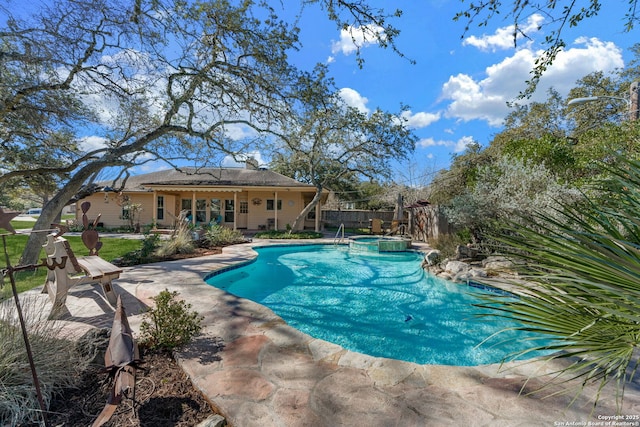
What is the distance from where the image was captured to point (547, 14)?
357 centimetres

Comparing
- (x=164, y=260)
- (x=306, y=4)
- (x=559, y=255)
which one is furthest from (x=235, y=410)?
(x=164, y=260)

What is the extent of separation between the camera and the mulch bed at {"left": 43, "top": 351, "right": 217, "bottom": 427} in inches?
85.6

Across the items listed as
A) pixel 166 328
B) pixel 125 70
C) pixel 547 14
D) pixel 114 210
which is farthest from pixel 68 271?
pixel 114 210

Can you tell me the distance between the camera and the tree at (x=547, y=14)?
3.54 meters

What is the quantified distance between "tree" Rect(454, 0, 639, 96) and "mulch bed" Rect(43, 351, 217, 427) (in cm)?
504

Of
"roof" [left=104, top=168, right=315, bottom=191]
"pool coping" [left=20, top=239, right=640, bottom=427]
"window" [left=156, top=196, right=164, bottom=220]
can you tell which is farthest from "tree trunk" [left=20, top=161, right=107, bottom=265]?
"window" [left=156, top=196, right=164, bottom=220]

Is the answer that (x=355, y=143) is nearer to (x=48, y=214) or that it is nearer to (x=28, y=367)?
(x=48, y=214)

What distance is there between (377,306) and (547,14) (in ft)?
18.1

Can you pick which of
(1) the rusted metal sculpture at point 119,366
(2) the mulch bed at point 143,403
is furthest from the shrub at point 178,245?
(1) the rusted metal sculpture at point 119,366

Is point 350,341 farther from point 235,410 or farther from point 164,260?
point 164,260

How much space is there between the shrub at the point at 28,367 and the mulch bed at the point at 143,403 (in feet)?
0.39

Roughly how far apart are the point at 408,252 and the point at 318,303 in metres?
7.56

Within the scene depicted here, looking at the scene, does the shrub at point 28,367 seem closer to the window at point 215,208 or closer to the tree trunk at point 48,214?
the tree trunk at point 48,214

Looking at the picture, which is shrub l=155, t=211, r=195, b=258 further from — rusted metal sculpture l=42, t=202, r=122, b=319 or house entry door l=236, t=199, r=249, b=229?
house entry door l=236, t=199, r=249, b=229
